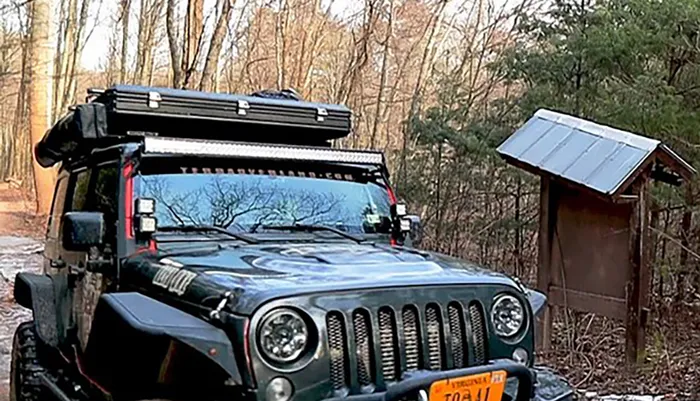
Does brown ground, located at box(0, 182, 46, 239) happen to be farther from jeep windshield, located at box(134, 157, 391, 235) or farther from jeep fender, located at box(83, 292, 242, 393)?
jeep fender, located at box(83, 292, 242, 393)

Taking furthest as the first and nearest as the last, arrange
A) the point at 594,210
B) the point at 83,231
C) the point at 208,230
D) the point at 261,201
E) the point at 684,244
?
the point at 684,244
the point at 594,210
the point at 261,201
the point at 208,230
the point at 83,231

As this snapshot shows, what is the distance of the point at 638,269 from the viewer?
234 inches

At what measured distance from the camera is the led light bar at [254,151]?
4129mm

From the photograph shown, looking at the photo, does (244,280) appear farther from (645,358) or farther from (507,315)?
(645,358)

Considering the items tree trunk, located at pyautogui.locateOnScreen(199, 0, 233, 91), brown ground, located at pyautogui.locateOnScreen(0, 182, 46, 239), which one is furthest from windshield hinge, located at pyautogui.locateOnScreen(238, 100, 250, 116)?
brown ground, located at pyautogui.locateOnScreen(0, 182, 46, 239)

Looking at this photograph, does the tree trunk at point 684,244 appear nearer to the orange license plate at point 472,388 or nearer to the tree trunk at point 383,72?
the orange license plate at point 472,388

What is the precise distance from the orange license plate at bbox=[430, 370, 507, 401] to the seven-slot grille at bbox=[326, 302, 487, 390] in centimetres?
17

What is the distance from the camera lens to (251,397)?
2836 mm

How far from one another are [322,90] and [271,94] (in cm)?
1389

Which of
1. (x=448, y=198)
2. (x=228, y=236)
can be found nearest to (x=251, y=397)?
(x=228, y=236)

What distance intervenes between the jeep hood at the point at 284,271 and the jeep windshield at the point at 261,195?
11.9 inches

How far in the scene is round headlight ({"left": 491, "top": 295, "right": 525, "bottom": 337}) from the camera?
11.2 ft

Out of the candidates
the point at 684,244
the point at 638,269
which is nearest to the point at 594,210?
the point at 638,269

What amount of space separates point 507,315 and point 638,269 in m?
2.93
